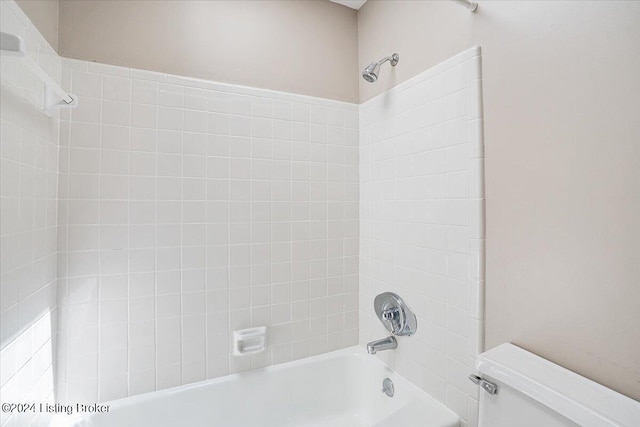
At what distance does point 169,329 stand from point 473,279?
4.52 feet

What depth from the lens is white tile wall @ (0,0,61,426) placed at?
34.8 inches

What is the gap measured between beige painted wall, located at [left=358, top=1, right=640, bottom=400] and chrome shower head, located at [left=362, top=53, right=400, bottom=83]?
35 cm

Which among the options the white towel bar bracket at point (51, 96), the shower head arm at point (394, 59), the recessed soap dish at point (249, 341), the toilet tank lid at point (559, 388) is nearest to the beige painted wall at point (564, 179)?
the toilet tank lid at point (559, 388)

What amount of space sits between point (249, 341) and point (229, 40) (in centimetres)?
157

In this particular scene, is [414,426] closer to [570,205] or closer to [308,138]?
[570,205]

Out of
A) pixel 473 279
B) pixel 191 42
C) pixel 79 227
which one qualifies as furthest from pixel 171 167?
pixel 473 279

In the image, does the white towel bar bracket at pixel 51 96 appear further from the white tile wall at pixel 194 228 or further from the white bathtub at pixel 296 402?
the white bathtub at pixel 296 402

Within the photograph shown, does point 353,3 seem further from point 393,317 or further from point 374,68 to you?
point 393,317

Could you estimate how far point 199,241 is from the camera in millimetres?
1492

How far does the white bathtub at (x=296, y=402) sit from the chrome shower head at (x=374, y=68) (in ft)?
4.96

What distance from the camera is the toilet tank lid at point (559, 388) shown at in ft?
2.34

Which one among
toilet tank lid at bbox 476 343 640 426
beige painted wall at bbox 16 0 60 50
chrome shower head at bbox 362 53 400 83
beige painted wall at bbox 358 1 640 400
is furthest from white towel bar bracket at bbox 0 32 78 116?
toilet tank lid at bbox 476 343 640 426

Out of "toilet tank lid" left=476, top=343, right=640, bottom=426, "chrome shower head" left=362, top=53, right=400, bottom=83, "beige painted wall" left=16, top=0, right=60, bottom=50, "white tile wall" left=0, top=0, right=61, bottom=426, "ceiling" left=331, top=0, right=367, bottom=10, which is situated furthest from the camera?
"ceiling" left=331, top=0, right=367, bottom=10

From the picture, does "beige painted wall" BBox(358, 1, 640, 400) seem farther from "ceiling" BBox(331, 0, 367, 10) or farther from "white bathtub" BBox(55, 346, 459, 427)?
"ceiling" BBox(331, 0, 367, 10)
